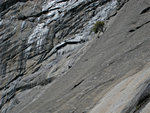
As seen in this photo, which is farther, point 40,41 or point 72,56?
point 40,41

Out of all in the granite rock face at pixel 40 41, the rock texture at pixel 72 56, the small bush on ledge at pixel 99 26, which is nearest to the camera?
the rock texture at pixel 72 56

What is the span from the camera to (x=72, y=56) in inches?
1316

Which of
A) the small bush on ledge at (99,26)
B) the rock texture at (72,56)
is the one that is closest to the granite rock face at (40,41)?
the rock texture at (72,56)

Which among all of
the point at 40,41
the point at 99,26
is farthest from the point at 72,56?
the point at 40,41

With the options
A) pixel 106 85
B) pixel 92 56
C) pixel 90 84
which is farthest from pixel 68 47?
pixel 106 85

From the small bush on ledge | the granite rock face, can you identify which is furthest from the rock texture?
the small bush on ledge

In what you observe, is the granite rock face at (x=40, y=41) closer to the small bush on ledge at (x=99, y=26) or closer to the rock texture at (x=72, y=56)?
the rock texture at (x=72, y=56)

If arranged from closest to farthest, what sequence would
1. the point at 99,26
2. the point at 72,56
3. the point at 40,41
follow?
the point at 72,56, the point at 99,26, the point at 40,41

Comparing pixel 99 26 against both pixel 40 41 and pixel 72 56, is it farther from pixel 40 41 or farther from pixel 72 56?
pixel 40 41

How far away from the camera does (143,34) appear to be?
24688 millimetres

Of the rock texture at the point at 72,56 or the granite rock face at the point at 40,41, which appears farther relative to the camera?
the granite rock face at the point at 40,41

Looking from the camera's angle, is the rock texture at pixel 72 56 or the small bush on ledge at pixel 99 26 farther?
the small bush on ledge at pixel 99 26

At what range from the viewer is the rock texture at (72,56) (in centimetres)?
1683

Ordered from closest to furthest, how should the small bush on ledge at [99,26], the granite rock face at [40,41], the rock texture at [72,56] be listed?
the rock texture at [72,56], the small bush on ledge at [99,26], the granite rock face at [40,41]
